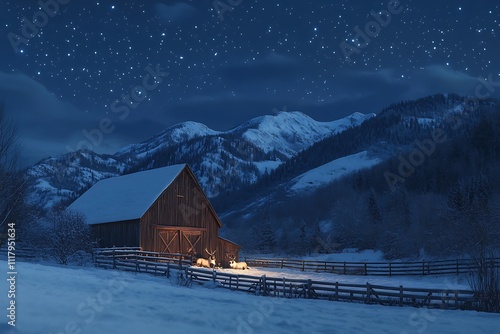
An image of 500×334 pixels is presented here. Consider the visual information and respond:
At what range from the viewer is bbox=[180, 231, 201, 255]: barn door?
3878cm

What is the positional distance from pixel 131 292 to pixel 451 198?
200 feet

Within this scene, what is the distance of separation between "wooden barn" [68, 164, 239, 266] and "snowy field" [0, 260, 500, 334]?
17202 millimetres

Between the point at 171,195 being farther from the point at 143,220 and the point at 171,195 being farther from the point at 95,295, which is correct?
the point at 95,295

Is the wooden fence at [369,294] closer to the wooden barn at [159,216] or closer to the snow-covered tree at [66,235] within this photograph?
the snow-covered tree at [66,235]

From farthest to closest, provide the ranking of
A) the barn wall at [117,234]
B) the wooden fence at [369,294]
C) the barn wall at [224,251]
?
the barn wall at [224,251]
the barn wall at [117,234]
the wooden fence at [369,294]

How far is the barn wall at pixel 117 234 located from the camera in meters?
35.6

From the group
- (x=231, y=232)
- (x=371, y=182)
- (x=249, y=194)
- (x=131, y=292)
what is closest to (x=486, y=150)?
(x=371, y=182)

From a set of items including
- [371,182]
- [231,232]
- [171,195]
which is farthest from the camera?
[371,182]

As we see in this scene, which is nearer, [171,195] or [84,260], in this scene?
[84,260]

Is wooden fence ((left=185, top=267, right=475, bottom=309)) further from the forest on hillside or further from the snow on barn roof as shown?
the snow on barn roof

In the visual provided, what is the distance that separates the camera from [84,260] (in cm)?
3250

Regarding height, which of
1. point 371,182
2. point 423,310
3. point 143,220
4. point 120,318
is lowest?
point 423,310

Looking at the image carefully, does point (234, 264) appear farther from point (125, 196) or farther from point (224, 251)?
point (125, 196)

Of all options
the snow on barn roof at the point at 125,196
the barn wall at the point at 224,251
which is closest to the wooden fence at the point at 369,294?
the snow on barn roof at the point at 125,196
